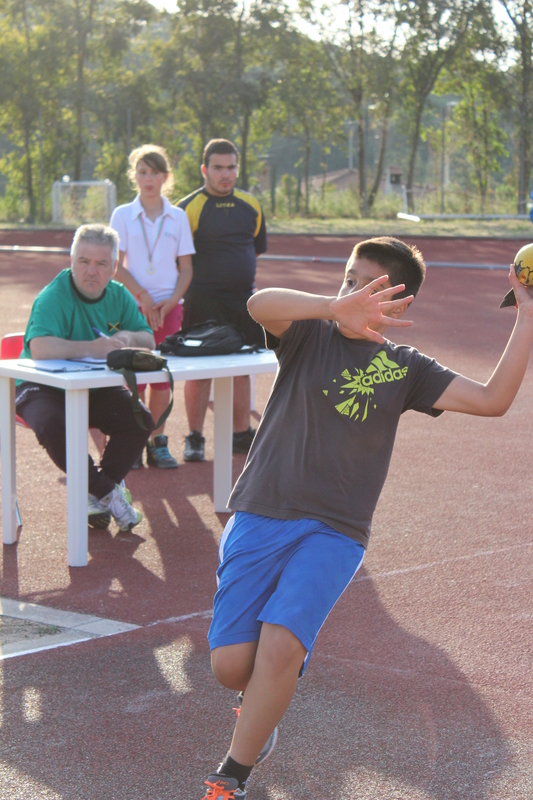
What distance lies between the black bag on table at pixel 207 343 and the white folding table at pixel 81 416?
0.06 m

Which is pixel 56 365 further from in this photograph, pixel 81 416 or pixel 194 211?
pixel 194 211

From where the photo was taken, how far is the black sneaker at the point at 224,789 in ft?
7.80

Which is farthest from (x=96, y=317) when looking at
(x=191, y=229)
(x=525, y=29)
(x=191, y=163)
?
(x=191, y=163)

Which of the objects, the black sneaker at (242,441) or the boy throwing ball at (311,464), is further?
the black sneaker at (242,441)

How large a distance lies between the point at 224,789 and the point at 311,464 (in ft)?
2.93

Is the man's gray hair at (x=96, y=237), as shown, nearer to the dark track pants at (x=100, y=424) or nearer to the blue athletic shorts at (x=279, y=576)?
the dark track pants at (x=100, y=424)

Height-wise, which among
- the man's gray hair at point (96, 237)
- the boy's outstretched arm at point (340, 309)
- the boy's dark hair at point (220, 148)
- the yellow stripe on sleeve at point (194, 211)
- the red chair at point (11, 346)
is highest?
the boy's dark hair at point (220, 148)

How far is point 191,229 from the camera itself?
6434 mm

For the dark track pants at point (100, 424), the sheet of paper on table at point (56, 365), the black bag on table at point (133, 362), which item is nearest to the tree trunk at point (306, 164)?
the dark track pants at point (100, 424)

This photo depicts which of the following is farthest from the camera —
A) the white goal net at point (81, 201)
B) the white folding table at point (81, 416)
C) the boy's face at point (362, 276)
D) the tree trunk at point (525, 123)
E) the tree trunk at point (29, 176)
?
the tree trunk at point (29, 176)

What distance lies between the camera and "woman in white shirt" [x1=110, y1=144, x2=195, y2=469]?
6.09 m

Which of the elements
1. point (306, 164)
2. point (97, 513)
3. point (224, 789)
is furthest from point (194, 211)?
point (306, 164)

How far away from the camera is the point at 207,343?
5.09 meters

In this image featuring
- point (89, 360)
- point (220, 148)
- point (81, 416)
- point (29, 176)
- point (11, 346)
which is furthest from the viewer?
point (29, 176)
